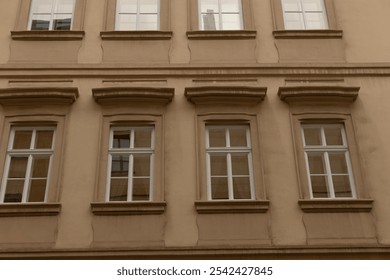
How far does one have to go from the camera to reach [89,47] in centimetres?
1102

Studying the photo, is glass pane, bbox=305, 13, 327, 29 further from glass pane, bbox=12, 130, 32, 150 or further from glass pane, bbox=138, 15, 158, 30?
glass pane, bbox=12, 130, 32, 150

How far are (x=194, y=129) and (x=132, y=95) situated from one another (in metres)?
1.34

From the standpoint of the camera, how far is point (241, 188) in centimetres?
951

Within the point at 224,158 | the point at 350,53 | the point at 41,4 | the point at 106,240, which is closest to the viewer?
the point at 106,240

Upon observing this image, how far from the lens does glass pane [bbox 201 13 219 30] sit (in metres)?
11.5

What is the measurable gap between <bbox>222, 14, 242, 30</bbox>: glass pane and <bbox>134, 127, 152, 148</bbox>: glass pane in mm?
2999

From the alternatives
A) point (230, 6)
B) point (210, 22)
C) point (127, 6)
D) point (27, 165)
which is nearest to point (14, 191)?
point (27, 165)

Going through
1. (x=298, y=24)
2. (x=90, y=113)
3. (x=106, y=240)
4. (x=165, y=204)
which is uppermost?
(x=298, y=24)

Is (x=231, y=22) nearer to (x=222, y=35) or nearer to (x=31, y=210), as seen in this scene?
(x=222, y=35)

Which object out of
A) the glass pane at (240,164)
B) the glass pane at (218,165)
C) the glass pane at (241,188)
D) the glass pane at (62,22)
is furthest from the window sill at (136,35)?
the glass pane at (241,188)

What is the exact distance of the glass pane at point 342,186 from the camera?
946cm

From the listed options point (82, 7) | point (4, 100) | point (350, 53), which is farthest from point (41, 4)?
point (350, 53)

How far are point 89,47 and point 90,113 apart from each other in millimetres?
1652

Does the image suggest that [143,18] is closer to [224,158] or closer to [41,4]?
[41,4]
